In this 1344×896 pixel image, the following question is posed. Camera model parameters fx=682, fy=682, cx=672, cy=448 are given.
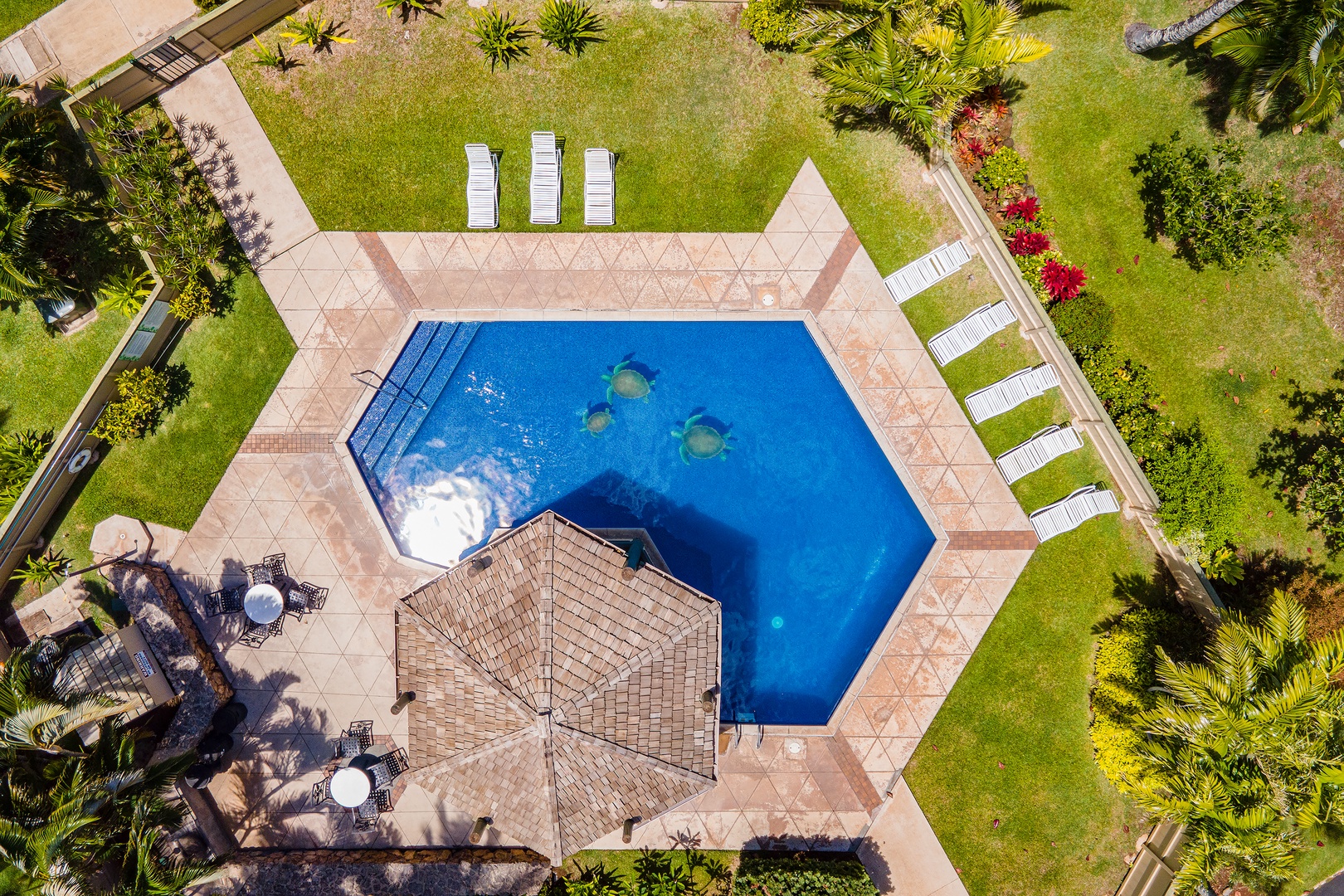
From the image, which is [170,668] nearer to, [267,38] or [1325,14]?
[267,38]

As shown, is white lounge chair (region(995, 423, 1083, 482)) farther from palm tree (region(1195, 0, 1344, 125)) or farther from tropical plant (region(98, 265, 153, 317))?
tropical plant (region(98, 265, 153, 317))

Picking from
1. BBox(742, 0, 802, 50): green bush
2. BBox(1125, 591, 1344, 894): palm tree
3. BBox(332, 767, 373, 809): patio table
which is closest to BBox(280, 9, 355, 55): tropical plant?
BBox(742, 0, 802, 50): green bush

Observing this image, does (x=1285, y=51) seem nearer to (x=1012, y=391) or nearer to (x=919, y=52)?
(x=919, y=52)

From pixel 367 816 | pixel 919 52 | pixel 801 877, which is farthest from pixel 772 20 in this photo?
pixel 367 816

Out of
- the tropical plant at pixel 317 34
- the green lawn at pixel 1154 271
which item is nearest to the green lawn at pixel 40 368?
the tropical plant at pixel 317 34

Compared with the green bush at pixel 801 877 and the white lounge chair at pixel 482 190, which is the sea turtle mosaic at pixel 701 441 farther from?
the green bush at pixel 801 877
